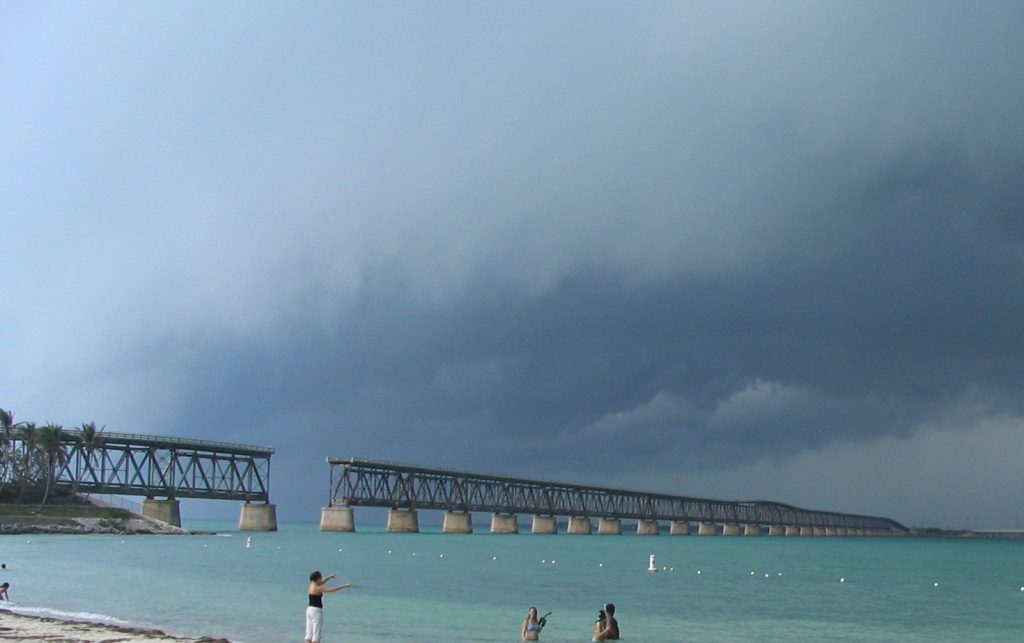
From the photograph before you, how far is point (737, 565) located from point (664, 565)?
8961mm

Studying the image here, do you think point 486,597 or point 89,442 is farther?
point 89,442

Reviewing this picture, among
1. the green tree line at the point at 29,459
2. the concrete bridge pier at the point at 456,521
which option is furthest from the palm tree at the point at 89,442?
the concrete bridge pier at the point at 456,521

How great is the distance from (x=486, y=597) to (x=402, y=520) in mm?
135180

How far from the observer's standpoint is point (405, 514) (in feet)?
600

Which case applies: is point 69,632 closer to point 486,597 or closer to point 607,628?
point 607,628

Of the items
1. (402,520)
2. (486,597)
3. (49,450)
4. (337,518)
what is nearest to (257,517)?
(337,518)

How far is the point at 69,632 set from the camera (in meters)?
29.4

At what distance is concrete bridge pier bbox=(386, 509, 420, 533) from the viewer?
18288cm

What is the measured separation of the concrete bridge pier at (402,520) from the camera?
182875 mm

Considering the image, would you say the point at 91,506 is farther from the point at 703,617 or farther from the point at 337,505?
the point at 703,617

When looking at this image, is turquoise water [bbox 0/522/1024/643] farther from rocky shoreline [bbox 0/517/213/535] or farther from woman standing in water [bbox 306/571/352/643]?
rocky shoreline [bbox 0/517/213/535]

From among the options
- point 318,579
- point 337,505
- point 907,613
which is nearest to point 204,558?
point 907,613

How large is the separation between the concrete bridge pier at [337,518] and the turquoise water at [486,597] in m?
78.4

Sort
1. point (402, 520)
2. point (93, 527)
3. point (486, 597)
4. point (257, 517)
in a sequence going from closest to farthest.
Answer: point (486, 597), point (93, 527), point (257, 517), point (402, 520)
